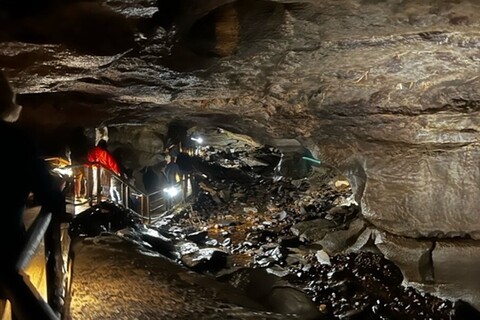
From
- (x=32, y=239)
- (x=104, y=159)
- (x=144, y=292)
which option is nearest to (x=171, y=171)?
(x=104, y=159)

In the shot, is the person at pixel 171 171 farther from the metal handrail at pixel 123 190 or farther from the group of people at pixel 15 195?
the group of people at pixel 15 195

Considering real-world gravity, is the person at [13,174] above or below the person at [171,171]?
above

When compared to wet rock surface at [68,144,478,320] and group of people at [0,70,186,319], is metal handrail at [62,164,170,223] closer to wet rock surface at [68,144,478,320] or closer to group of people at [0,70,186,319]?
wet rock surface at [68,144,478,320]

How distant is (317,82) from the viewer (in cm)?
811

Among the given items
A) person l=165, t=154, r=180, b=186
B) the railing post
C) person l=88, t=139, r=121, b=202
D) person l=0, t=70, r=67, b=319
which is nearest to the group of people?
person l=0, t=70, r=67, b=319

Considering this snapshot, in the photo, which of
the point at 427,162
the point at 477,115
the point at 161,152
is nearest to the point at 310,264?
the point at 427,162

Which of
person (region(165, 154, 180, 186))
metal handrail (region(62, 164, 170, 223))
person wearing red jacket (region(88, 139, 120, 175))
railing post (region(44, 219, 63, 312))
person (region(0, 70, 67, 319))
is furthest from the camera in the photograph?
person (region(165, 154, 180, 186))

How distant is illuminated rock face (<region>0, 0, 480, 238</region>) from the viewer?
16.1 ft

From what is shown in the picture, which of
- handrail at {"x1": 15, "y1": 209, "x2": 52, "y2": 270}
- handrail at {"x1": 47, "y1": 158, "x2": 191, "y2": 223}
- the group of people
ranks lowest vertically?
handrail at {"x1": 47, "y1": 158, "x2": 191, "y2": 223}

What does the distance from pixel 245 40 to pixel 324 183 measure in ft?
54.3

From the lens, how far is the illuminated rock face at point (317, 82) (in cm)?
491

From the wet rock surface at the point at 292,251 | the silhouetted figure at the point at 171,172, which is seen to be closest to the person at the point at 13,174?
the wet rock surface at the point at 292,251

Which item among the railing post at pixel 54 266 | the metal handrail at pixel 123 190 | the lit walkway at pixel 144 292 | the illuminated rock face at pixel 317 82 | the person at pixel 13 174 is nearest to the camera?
the person at pixel 13 174

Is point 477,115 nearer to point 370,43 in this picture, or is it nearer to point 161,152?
point 370,43
